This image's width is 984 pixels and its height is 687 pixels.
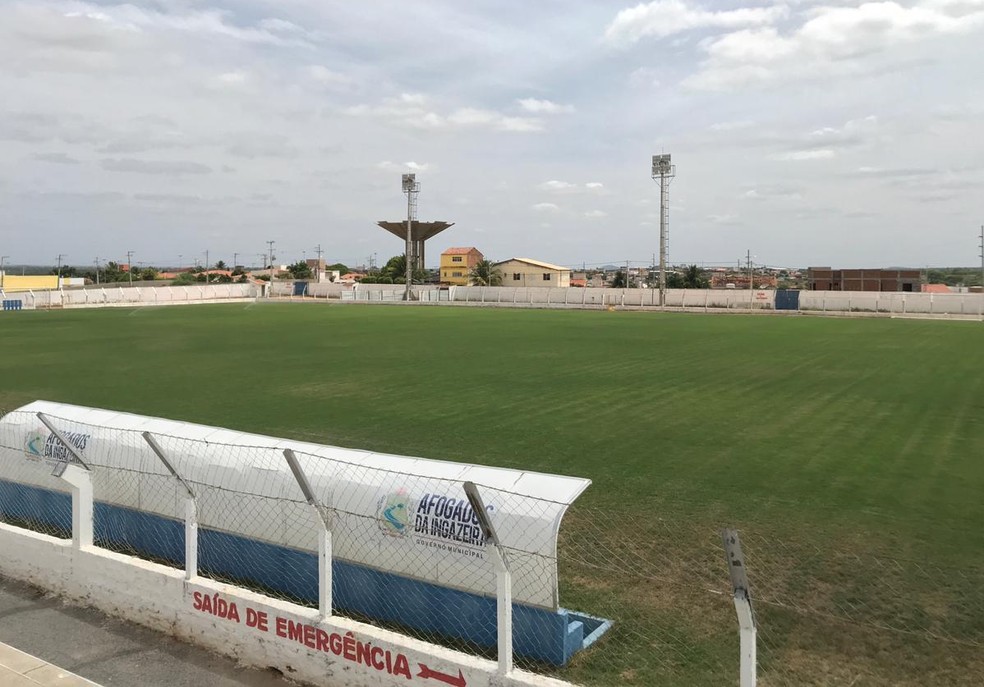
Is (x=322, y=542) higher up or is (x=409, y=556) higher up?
(x=322, y=542)

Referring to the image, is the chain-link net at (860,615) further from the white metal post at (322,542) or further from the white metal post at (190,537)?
the white metal post at (190,537)

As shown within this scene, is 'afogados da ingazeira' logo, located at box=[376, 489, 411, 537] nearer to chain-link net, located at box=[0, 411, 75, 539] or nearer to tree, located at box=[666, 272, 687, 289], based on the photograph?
chain-link net, located at box=[0, 411, 75, 539]

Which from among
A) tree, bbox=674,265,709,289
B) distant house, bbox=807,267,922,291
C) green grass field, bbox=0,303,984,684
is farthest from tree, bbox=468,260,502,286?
green grass field, bbox=0,303,984,684

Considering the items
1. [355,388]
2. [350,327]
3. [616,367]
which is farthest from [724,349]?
[350,327]

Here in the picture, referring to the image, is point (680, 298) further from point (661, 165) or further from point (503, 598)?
point (503, 598)

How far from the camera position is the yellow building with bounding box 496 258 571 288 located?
122m

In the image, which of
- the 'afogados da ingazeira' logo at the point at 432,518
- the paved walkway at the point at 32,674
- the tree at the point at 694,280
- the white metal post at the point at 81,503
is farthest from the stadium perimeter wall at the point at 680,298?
the paved walkway at the point at 32,674

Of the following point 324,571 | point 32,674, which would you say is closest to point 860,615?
point 324,571

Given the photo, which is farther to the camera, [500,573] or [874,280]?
[874,280]

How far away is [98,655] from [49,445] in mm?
2921

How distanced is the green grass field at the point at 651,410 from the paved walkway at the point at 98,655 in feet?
9.84

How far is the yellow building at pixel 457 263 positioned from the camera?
136000 mm

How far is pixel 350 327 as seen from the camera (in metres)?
45.1

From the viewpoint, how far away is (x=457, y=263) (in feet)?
452
